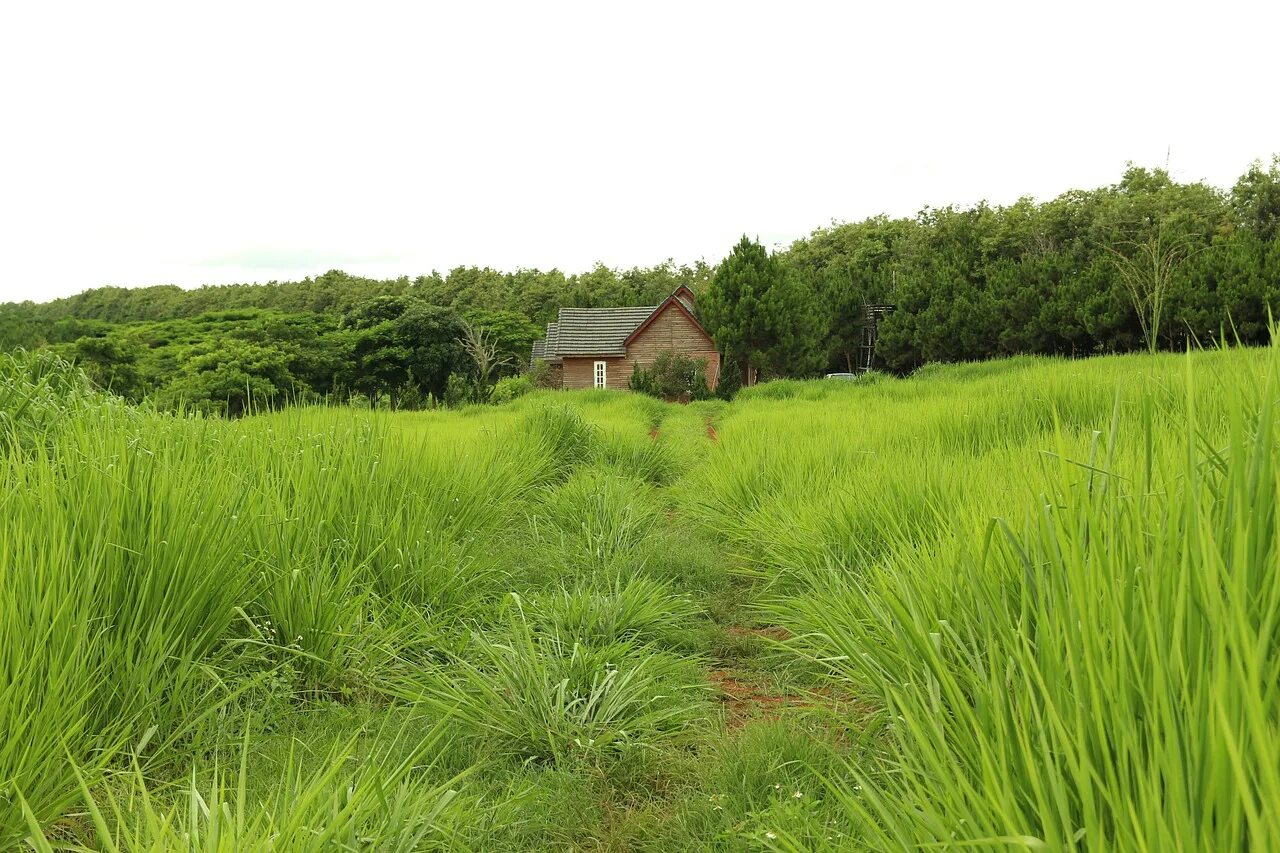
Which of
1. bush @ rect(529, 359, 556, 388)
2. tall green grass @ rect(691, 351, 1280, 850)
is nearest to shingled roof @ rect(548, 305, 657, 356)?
bush @ rect(529, 359, 556, 388)

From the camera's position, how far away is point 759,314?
31719 millimetres

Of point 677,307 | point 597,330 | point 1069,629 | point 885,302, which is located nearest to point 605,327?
point 597,330

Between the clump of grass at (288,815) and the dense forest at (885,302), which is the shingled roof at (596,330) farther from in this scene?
the clump of grass at (288,815)

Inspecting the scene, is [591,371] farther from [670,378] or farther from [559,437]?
[559,437]

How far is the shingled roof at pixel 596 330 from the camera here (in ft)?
117

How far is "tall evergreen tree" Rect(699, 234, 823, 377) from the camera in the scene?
104 feet

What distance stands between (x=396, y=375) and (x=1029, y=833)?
58.1m

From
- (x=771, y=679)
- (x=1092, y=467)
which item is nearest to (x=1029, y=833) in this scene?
(x=1092, y=467)

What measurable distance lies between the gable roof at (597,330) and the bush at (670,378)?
5.31 meters

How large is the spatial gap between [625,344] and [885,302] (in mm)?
17720

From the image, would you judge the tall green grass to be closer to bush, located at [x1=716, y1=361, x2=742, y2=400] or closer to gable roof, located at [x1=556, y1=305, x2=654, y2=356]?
bush, located at [x1=716, y1=361, x2=742, y2=400]

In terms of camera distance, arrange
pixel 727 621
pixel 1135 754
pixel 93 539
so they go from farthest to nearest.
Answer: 1. pixel 727 621
2. pixel 93 539
3. pixel 1135 754

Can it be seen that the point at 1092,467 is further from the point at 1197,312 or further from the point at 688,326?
the point at 688,326

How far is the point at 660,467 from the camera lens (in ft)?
27.8
